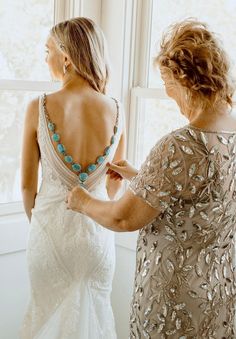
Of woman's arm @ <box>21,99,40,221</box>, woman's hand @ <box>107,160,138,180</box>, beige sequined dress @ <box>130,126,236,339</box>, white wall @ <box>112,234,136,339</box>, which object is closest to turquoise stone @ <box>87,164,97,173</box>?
woman's hand @ <box>107,160,138,180</box>

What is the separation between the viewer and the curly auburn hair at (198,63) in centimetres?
151

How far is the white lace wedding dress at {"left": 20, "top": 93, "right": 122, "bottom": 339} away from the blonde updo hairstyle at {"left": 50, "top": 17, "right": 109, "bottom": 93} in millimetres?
194

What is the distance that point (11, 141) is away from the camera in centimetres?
267

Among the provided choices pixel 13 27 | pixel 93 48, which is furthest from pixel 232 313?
pixel 13 27

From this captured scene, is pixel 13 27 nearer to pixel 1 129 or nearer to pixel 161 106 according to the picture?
pixel 1 129

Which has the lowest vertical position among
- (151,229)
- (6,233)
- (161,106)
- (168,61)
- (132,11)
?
(6,233)

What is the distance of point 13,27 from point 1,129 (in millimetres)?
480

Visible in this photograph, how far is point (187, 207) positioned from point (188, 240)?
11cm

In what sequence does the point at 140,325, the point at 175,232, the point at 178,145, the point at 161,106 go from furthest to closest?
the point at 161,106, the point at 140,325, the point at 175,232, the point at 178,145

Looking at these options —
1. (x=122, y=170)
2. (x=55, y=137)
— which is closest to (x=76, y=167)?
(x=55, y=137)

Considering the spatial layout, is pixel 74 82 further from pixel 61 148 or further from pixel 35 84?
pixel 35 84

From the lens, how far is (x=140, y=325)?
5.67ft

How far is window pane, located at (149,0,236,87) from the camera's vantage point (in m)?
2.42

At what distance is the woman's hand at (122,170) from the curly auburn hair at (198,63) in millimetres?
455
